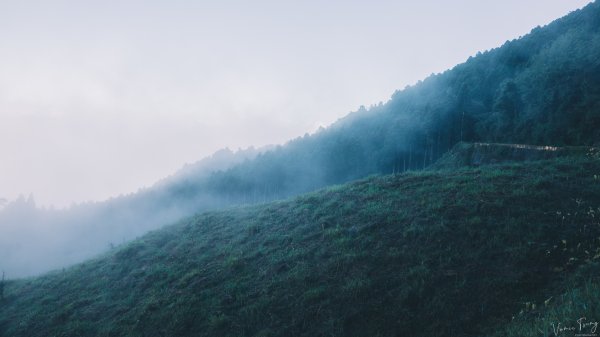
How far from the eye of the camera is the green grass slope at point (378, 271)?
8648 mm

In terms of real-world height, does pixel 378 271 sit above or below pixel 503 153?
above

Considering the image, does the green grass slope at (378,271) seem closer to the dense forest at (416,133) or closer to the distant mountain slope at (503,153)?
the distant mountain slope at (503,153)

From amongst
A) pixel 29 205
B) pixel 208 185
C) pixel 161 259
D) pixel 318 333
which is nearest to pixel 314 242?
pixel 318 333

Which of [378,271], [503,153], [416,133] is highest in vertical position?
[378,271]

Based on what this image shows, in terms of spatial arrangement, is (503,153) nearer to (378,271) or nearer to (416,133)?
(378,271)

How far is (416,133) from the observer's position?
55.7 metres

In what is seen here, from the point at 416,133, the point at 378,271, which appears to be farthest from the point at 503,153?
the point at 416,133

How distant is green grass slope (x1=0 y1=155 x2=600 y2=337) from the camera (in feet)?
28.4

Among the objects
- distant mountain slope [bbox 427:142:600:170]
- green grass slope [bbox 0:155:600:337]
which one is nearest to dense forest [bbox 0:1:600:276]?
distant mountain slope [bbox 427:142:600:170]

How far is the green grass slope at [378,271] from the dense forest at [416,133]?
Result: 2040cm

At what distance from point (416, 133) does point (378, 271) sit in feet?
159

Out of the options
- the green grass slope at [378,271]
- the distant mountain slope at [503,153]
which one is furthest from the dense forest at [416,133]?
the green grass slope at [378,271]

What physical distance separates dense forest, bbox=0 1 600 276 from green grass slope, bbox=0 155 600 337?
20399 mm

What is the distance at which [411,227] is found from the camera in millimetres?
13438
